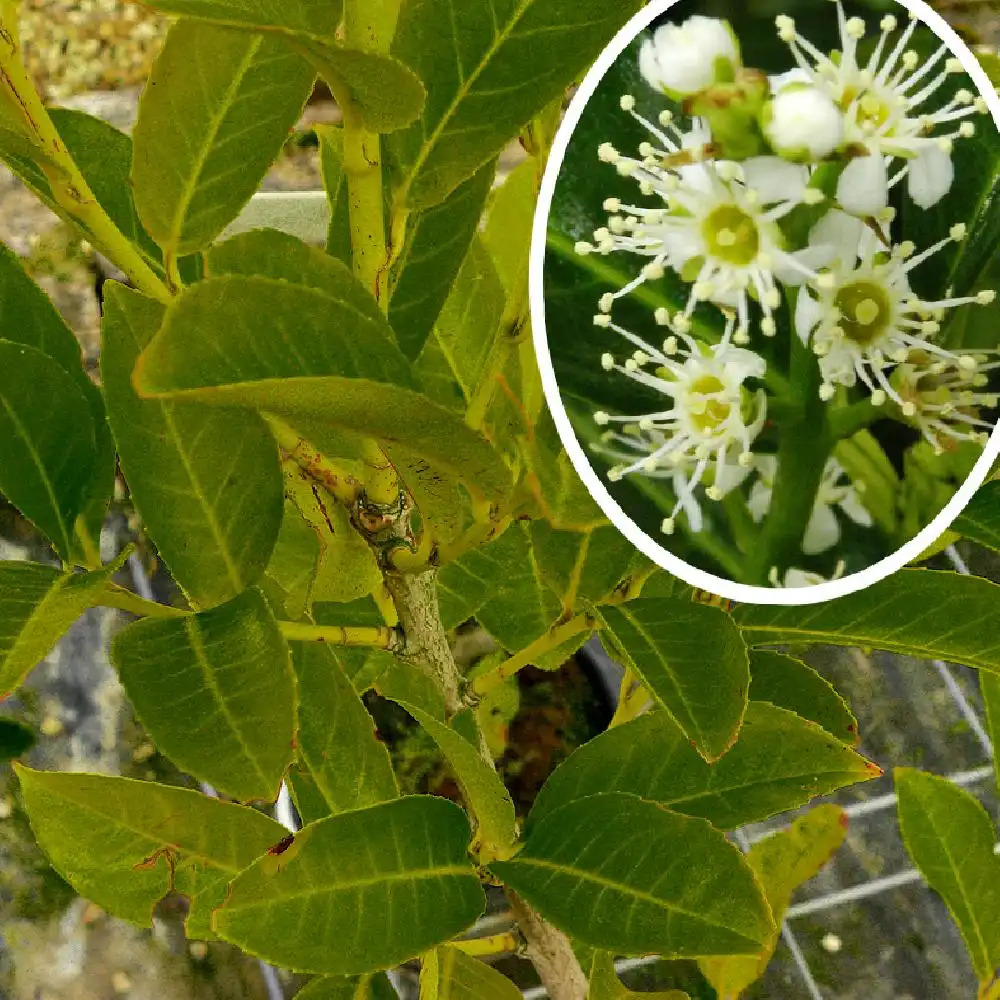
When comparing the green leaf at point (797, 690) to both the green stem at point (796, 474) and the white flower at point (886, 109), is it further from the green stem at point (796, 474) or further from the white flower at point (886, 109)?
the white flower at point (886, 109)

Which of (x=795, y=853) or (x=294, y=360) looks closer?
(x=294, y=360)

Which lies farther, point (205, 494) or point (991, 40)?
point (991, 40)

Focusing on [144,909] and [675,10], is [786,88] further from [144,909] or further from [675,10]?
[144,909]

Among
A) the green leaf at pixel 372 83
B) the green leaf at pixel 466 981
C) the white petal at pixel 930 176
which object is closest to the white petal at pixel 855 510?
the white petal at pixel 930 176

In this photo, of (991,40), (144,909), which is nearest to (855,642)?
(144,909)

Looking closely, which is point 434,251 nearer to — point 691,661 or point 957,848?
point 691,661

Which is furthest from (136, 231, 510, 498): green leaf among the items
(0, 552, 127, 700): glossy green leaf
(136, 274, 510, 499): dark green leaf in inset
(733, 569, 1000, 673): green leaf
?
(733, 569, 1000, 673): green leaf

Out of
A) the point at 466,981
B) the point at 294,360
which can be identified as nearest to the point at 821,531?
the point at 294,360

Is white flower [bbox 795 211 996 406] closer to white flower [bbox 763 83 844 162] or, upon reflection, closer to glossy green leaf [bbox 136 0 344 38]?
white flower [bbox 763 83 844 162]
